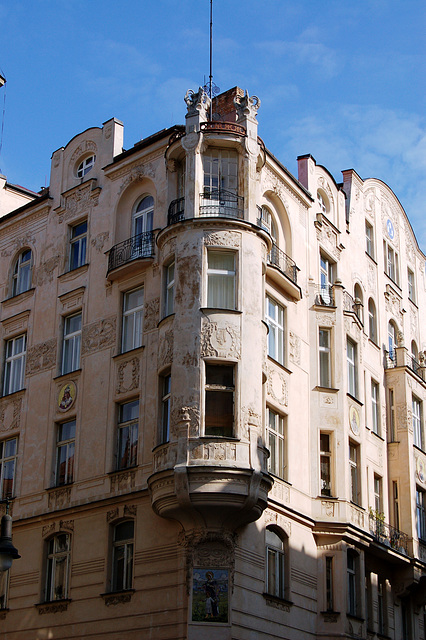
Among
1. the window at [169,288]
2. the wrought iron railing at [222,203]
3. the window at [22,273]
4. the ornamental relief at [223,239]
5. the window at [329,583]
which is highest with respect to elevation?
the window at [22,273]

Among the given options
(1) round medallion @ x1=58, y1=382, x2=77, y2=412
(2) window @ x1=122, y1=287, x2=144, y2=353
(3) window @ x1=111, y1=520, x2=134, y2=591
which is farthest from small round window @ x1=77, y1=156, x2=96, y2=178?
(3) window @ x1=111, y1=520, x2=134, y2=591

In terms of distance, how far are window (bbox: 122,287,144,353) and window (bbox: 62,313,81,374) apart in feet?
7.24

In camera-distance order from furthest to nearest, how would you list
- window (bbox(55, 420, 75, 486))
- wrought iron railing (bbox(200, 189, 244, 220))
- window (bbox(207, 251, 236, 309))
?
window (bbox(55, 420, 75, 486)), wrought iron railing (bbox(200, 189, 244, 220)), window (bbox(207, 251, 236, 309))

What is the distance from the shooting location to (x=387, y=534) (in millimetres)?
33875

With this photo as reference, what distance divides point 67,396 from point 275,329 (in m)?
7.27

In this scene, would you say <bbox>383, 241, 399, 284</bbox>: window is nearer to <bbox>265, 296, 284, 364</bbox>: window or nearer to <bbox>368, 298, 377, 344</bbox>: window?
<bbox>368, 298, 377, 344</bbox>: window

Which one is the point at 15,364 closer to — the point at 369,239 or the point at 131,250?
the point at 131,250

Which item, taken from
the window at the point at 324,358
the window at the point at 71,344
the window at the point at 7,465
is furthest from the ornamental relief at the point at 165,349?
the window at the point at 7,465

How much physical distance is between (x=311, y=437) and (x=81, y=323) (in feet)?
28.6

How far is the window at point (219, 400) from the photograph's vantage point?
26.7 m

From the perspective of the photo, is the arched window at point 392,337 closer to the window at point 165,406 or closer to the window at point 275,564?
the window at point 275,564

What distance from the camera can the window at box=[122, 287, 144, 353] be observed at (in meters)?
30.9

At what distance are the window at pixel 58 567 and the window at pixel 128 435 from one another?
10.2 feet

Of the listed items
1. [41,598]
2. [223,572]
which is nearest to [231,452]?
[223,572]
